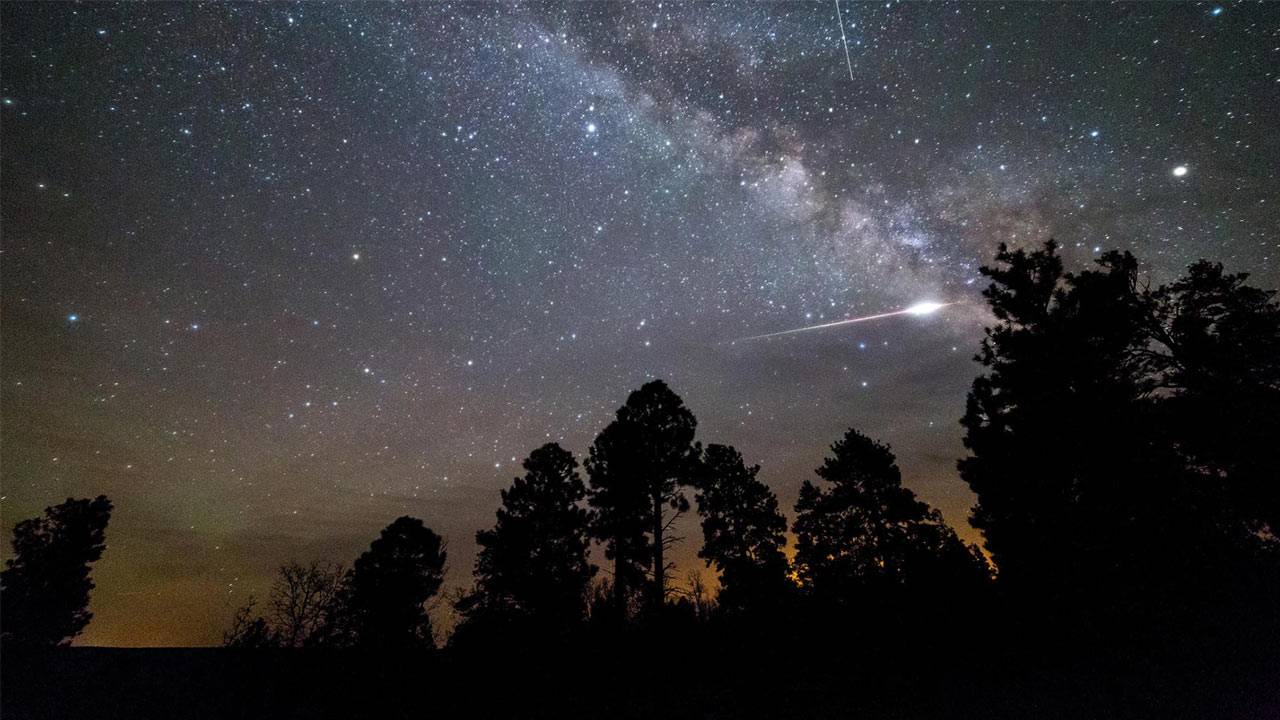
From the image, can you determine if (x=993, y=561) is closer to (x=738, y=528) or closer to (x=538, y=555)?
(x=738, y=528)

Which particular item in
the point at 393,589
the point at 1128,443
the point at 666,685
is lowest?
the point at 666,685

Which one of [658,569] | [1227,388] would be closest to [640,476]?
[658,569]

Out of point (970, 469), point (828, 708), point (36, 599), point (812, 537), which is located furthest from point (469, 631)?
point (36, 599)

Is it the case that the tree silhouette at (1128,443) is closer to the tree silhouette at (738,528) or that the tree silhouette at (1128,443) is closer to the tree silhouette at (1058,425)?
the tree silhouette at (1058,425)

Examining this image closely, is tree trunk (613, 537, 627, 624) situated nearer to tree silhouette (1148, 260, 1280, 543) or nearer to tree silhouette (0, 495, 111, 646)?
tree silhouette (1148, 260, 1280, 543)

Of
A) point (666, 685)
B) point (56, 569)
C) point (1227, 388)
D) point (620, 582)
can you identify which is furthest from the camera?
point (56, 569)

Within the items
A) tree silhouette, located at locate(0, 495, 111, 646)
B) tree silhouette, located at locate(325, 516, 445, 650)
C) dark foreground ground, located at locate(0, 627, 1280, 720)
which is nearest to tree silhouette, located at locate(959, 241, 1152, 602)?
dark foreground ground, located at locate(0, 627, 1280, 720)

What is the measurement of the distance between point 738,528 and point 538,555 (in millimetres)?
12345

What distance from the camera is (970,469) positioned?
19.5 meters

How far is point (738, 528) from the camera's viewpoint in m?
27.0

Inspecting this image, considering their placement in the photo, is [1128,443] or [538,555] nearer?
[1128,443]

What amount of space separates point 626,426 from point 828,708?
Answer: 49.2 ft

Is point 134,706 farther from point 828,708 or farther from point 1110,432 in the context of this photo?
point 1110,432

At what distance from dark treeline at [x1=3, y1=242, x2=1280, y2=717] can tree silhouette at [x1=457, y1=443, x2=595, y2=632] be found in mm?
132
